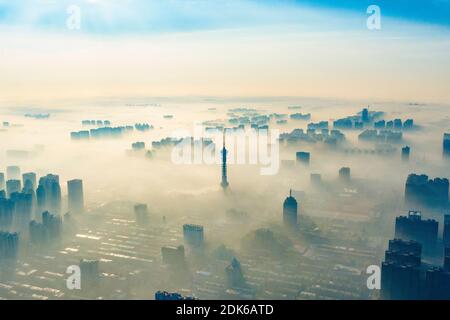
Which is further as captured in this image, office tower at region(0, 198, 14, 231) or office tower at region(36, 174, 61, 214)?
office tower at region(36, 174, 61, 214)

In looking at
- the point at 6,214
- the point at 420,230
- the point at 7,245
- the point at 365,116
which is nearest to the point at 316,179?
the point at 420,230

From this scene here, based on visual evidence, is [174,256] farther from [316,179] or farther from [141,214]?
[316,179]

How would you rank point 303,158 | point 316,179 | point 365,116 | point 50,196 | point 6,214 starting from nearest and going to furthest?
point 6,214
point 50,196
point 316,179
point 303,158
point 365,116

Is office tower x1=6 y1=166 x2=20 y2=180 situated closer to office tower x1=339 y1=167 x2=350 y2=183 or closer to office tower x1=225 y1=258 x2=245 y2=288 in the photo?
office tower x1=225 y1=258 x2=245 y2=288

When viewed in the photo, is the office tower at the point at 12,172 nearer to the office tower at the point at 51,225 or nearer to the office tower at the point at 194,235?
the office tower at the point at 51,225

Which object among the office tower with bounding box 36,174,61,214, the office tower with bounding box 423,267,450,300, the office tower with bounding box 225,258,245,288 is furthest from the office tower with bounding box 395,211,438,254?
the office tower with bounding box 36,174,61,214

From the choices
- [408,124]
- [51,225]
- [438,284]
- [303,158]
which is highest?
[408,124]

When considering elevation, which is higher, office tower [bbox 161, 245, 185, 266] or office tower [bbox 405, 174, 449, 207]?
office tower [bbox 405, 174, 449, 207]
